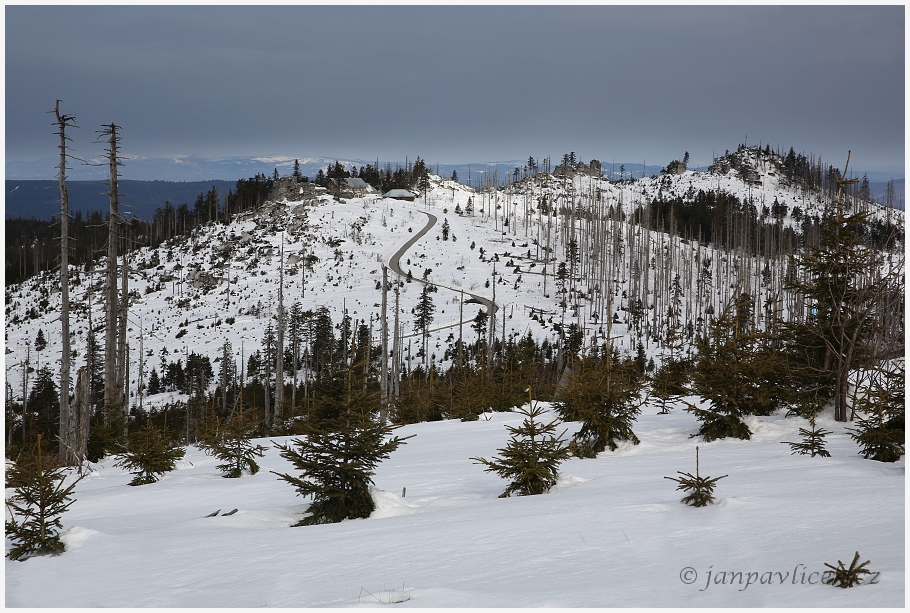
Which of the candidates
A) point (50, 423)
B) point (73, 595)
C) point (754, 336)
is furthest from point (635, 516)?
point (50, 423)

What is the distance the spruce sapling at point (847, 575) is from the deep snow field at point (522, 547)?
0.08 m

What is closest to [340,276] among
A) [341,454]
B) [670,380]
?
[670,380]

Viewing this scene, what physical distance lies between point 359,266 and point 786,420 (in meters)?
68.2

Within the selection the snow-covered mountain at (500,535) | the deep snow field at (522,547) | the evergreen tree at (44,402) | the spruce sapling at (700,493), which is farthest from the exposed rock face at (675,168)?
the spruce sapling at (700,493)

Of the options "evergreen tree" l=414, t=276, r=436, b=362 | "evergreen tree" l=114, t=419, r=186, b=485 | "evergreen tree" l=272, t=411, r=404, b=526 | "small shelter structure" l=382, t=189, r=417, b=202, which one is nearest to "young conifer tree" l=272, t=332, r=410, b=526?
"evergreen tree" l=272, t=411, r=404, b=526

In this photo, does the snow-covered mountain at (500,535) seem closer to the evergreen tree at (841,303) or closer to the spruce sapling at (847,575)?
the spruce sapling at (847,575)

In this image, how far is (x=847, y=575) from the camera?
12.4ft

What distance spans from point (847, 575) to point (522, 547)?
250cm

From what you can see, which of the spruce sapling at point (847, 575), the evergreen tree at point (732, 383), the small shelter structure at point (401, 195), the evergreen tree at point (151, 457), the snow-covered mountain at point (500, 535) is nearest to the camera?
the spruce sapling at point (847, 575)

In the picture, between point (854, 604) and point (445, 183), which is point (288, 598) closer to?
point (854, 604)

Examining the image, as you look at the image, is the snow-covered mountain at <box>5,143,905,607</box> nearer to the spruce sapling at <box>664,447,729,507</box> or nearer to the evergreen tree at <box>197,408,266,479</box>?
the spruce sapling at <box>664,447,729,507</box>

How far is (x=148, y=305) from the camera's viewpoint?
2719 inches

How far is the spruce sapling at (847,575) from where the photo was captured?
377cm

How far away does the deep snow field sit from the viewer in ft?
13.8
